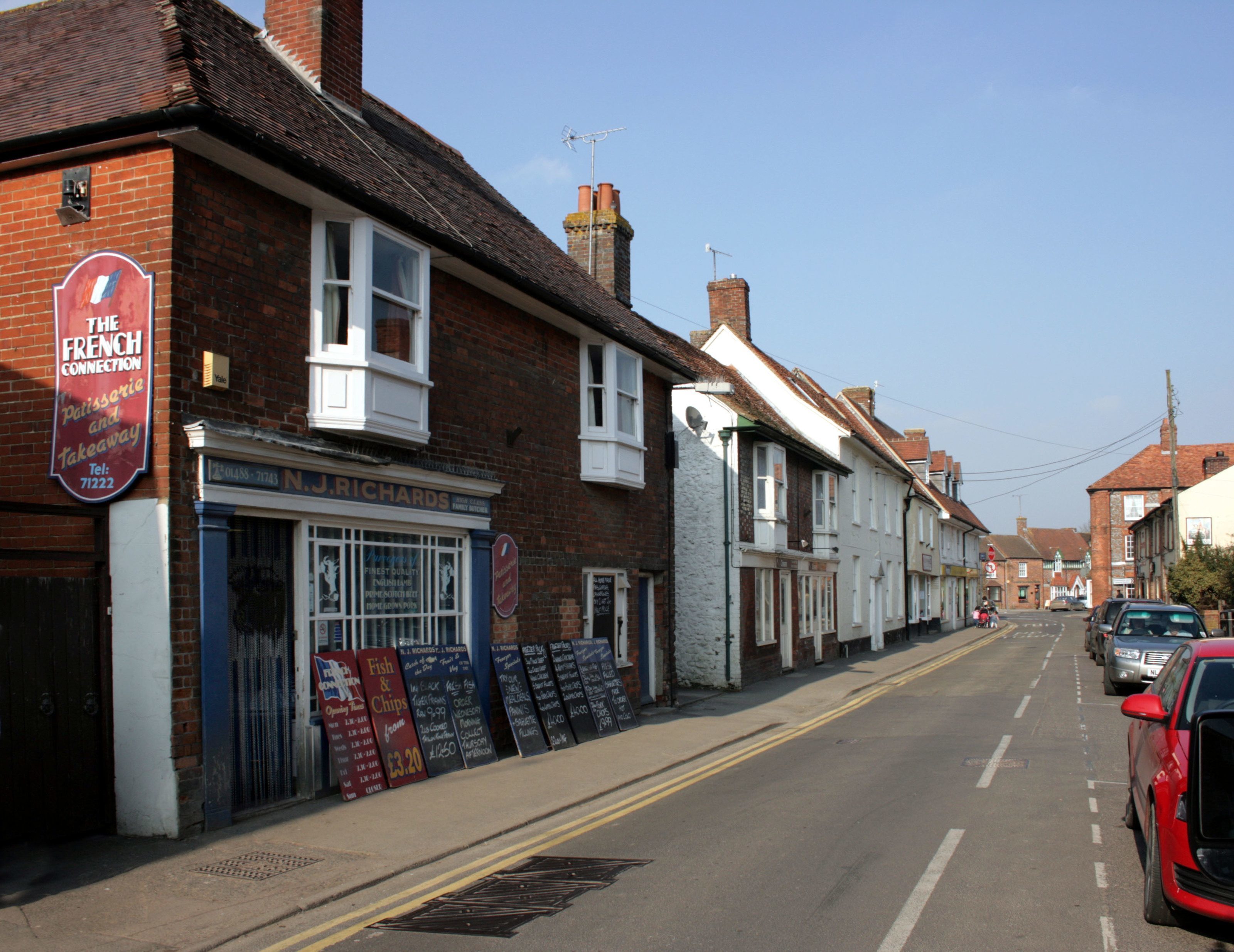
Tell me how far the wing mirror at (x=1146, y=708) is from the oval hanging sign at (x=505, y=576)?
748 centimetres

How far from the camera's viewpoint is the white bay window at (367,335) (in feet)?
31.5

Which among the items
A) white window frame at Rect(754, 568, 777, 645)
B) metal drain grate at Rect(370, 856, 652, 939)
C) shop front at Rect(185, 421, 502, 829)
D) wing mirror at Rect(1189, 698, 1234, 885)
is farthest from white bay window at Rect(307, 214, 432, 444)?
white window frame at Rect(754, 568, 777, 645)

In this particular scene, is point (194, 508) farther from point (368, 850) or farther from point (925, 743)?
point (925, 743)

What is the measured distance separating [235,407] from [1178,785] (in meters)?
7.39

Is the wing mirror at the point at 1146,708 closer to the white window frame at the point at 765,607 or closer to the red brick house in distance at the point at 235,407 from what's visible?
the red brick house in distance at the point at 235,407

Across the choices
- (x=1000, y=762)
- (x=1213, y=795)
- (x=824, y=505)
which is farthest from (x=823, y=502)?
(x=1213, y=795)

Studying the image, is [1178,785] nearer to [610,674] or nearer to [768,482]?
[610,674]

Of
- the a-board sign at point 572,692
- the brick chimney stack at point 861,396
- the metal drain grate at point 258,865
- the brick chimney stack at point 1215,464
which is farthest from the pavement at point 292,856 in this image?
the brick chimney stack at point 1215,464

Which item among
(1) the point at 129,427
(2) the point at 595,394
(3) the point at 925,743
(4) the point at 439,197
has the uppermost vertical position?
(4) the point at 439,197

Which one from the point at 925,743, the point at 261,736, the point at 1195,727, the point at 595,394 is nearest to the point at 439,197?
the point at 595,394

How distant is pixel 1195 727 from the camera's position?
212 inches

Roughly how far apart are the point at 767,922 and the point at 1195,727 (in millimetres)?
2557

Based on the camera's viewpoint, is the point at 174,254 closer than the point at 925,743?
Yes

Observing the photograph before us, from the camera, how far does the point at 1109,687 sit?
18.8m
